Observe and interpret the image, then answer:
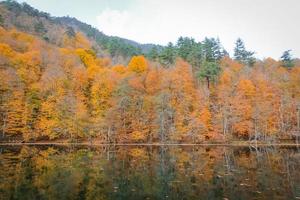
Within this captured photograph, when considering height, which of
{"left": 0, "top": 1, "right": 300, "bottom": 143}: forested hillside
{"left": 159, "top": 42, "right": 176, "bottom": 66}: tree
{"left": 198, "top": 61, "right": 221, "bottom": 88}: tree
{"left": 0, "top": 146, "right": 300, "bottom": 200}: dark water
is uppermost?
{"left": 159, "top": 42, "right": 176, "bottom": 66}: tree

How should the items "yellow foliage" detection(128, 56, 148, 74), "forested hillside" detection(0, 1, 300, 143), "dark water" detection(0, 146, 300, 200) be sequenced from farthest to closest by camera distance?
"yellow foliage" detection(128, 56, 148, 74) < "forested hillside" detection(0, 1, 300, 143) < "dark water" detection(0, 146, 300, 200)

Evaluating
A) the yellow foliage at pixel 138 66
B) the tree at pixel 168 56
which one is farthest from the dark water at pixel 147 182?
the tree at pixel 168 56

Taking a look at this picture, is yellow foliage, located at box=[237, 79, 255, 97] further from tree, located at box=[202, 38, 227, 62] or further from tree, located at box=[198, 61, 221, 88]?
tree, located at box=[202, 38, 227, 62]

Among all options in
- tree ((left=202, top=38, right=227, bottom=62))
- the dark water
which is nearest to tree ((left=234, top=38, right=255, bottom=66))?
tree ((left=202, top=38, right=227, bottom=62))

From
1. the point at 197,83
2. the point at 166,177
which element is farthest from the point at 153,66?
the point at 166,177

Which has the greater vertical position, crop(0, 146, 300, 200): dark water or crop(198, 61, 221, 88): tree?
crop(198, 61, 221, 88): tree

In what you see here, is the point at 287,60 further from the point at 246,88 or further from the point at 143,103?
the point at 143,103

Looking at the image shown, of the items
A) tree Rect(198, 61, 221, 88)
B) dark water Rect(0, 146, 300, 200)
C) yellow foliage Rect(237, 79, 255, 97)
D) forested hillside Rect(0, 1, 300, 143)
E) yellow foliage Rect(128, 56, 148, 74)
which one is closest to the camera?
dark water Rect(0, 146, 300, 200)

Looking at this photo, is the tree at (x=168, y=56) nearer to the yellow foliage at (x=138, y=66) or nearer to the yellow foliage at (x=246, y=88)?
the yellow foliage at (x=138, y=66)

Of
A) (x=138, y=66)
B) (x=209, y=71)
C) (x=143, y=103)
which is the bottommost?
(x=143, y=103)

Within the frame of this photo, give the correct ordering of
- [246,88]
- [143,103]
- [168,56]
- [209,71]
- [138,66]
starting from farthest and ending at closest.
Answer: [168,56]
[138,66]
[209,71]
[143,103]
[246,88]

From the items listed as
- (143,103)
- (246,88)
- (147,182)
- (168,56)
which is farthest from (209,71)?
(147,182)

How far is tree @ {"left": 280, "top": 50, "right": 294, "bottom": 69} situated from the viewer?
9797cm

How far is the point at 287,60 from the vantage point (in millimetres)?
99812
